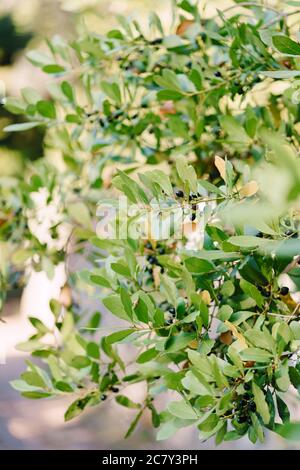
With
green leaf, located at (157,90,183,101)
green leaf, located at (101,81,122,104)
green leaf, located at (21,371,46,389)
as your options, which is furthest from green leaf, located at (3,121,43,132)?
green leaf, located at (21,371,46,389)

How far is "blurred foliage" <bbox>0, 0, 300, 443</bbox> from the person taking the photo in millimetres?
632

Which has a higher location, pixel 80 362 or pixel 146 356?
pixel 146 356

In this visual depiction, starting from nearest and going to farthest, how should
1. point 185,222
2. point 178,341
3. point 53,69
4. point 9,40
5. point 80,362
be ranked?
point 178,341 < point 185,222 < point 80,362 < point 53,69 < point 9,40

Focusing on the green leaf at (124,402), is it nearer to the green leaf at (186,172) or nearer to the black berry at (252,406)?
the black berry at (252,406)

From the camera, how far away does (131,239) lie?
2.47 ft

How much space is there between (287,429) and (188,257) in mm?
297

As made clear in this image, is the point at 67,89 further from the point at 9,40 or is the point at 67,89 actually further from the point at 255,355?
the point at 9,40

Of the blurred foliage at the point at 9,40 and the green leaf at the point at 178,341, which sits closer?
the green leaf at the point at 178,341

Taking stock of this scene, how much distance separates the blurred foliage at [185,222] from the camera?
632mm

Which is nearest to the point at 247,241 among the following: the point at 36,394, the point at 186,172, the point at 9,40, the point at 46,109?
the point at 186,172

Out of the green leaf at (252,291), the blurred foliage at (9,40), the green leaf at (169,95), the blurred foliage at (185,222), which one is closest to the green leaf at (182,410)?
the blurred foliage at (185,222)

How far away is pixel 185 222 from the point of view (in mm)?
814

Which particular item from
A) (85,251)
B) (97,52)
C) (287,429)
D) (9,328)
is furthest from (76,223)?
(9,328)

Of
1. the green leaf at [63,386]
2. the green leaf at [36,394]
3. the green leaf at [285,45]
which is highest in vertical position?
the green leaf at [285,45]
